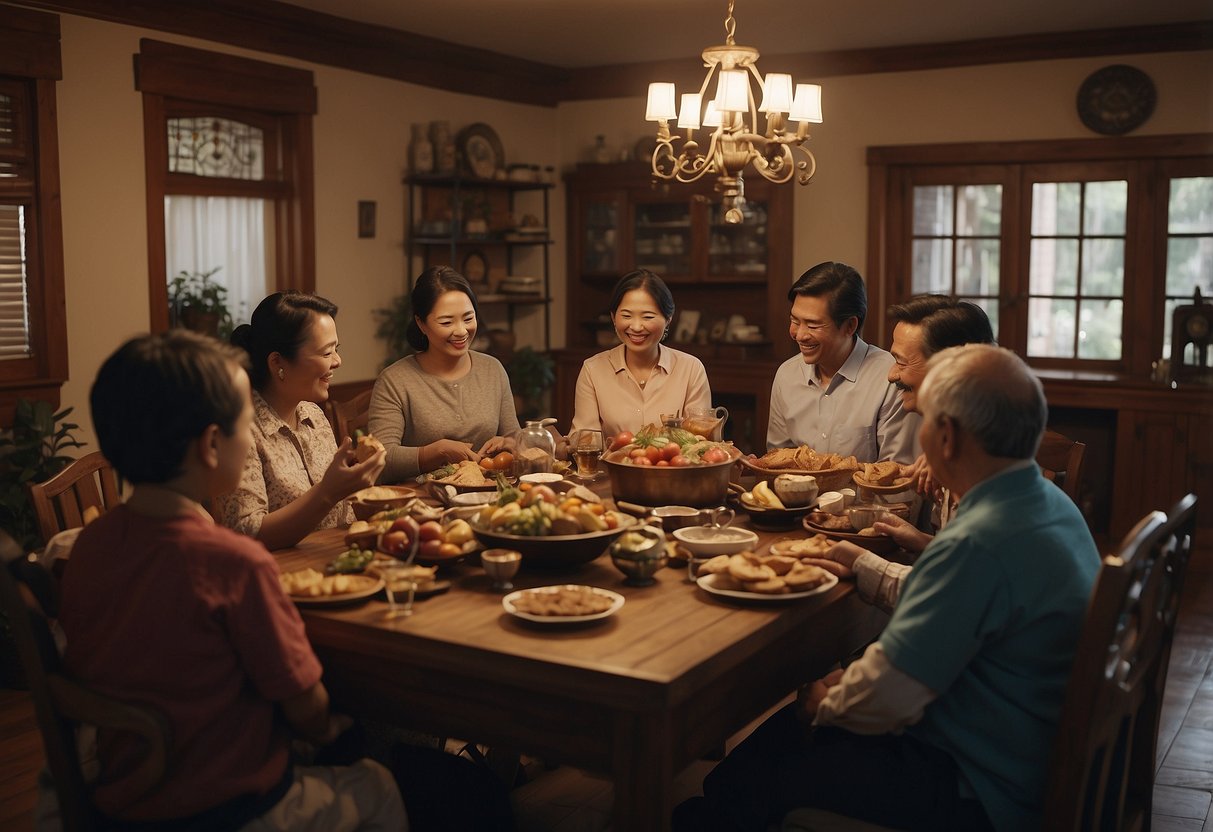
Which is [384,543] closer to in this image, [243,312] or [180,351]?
[180,351]

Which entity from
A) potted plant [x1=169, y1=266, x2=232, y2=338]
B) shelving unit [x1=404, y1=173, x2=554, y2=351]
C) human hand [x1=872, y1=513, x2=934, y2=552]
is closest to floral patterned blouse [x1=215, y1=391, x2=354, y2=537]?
human hand [x1=872, y1=513, x2=934, y2=552]

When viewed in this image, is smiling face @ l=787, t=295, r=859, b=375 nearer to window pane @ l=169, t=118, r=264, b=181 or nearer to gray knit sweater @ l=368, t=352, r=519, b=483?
gray knit sweater @ l=368, t=352, r=519, b=483

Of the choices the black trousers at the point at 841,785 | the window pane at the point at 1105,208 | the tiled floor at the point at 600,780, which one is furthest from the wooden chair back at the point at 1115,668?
the window pane at the point at 1105,208

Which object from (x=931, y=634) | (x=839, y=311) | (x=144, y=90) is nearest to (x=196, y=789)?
(x=931, y=634)

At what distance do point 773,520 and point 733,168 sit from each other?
1.40 metres

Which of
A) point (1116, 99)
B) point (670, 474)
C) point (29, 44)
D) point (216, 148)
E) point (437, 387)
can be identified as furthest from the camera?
point (1116, 99)

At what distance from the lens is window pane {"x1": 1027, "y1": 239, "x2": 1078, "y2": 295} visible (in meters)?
6.56

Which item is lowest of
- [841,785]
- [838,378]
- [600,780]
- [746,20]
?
[600,780]

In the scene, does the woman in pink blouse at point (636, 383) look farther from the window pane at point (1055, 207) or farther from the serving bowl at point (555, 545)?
the window pane at point (1055, 207)

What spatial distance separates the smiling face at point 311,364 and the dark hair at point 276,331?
0.01 meters

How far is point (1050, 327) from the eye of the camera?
666 cm

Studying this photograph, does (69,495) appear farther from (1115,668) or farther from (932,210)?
(932,210)

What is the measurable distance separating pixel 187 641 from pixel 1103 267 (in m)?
5.90

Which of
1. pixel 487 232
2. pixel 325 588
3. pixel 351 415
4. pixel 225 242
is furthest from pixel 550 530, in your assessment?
pixel 487 232
